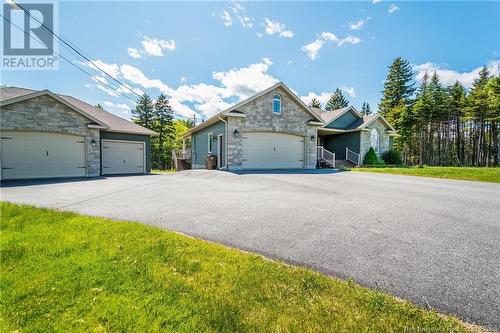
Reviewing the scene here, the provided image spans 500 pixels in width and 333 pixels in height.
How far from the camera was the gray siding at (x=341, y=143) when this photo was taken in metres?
19.7

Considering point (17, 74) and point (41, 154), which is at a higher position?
point (17, 74)

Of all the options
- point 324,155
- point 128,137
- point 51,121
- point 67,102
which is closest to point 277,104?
point 324,155

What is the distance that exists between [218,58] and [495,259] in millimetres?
17419

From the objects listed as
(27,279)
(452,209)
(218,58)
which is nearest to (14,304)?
Result: (27,279)

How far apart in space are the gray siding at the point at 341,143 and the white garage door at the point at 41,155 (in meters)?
19.6

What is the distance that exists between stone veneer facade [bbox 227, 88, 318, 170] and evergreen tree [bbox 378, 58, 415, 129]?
31231mm

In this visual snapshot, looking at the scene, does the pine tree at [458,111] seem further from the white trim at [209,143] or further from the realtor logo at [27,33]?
the realtor logo at [27,33]

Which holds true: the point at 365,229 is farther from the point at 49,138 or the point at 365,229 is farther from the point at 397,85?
the point at 397,85

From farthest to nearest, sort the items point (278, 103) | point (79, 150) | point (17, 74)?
point (278, 103)
point (79, 150)
point (17, 74)

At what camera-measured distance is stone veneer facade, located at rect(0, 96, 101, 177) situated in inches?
417

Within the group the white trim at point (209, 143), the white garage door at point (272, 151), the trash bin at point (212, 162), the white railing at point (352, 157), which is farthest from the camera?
the white railing at point (352, 157)

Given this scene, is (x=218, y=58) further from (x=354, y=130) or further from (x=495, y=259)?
(x=495, y=259)

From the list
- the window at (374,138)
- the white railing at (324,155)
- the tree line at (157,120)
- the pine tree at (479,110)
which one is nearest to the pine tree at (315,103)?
the pine tree at (479,110)

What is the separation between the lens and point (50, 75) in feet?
35.7
